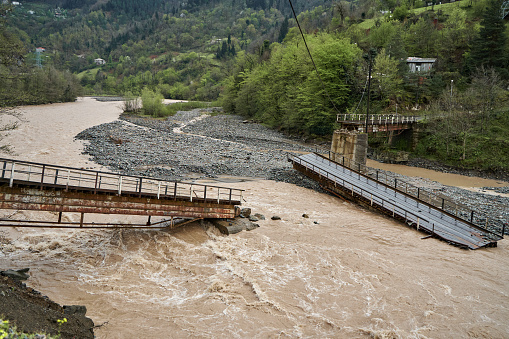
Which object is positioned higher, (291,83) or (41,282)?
(291,83)

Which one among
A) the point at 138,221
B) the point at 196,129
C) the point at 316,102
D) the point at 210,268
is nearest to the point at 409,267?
the point at 210,268

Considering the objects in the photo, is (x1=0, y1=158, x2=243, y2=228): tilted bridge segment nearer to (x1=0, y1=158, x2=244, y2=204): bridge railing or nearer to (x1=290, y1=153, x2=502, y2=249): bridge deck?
(x1=0, y1=158, x2=244, y2=204): bridge railing

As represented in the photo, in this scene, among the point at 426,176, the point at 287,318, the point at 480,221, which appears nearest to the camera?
the point at 287,318

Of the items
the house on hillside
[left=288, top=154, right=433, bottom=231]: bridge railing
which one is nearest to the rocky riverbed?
[left=288, top=154, right=433, bottom=231]: bridge railing

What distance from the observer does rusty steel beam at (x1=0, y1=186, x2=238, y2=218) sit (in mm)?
13414

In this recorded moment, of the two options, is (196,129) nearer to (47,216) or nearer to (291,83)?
(291,83)

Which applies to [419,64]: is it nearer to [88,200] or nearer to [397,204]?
[397,204]

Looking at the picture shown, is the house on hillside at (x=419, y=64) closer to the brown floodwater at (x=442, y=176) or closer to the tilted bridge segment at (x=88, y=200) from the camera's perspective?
the brown floodwater at (x=442, y=176)

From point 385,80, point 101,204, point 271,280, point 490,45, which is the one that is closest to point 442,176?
point 385,80

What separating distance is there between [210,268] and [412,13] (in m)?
108

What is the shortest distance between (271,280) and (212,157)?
26159 millimetres

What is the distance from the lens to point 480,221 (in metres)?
23.4

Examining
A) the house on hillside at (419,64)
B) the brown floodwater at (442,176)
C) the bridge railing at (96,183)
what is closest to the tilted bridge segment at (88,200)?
the bridge railing at (96,183)

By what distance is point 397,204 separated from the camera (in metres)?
24.7
